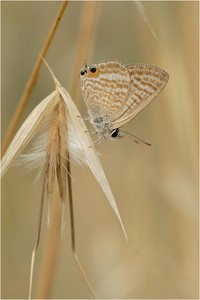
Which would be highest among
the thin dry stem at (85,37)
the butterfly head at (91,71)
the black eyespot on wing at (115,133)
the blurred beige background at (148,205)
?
the thin dry stem at (85,37)

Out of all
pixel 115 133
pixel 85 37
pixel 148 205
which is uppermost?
pixel 85 37

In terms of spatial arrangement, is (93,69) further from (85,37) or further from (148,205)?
(148,205)

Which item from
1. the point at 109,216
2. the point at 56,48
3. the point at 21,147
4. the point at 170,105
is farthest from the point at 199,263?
the point at 56,48

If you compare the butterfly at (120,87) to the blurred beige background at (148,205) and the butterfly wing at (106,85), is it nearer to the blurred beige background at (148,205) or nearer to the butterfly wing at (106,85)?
the butterfly wing at (106,85)

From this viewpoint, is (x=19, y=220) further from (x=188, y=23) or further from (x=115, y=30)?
(x=115, y=30)

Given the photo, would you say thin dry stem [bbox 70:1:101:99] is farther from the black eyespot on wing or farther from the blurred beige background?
the black eyespot on wing

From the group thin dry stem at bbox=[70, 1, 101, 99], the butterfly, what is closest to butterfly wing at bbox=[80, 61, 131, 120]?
the butterfly

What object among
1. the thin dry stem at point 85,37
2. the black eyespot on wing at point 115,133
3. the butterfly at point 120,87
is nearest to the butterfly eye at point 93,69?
the butterfly at point 120,87

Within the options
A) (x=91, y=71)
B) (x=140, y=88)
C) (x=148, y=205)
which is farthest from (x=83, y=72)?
(x=148, y=205)
